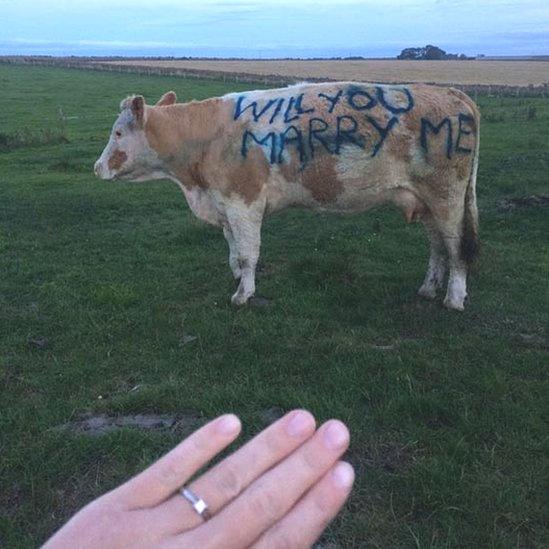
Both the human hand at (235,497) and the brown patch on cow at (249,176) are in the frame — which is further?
the brown patch on cow at (249,176)

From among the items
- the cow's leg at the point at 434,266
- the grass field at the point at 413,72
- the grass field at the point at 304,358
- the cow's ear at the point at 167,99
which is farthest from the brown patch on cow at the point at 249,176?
the grass field at the point at 413,72

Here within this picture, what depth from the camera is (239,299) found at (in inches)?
277

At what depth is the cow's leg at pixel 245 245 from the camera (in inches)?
279

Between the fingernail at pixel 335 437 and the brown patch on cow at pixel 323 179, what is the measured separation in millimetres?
5544

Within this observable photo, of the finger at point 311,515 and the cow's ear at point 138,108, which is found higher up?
the cow's ear at point 138,108

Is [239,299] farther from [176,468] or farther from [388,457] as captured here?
→ [176,468]

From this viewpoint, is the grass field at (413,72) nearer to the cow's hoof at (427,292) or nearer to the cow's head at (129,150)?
the cow's hoof at (427,292)

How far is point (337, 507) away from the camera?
1.42m

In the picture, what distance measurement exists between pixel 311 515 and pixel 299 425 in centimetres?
20

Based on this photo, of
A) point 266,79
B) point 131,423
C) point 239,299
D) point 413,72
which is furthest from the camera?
point 413,72

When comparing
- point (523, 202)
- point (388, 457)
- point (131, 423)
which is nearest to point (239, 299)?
point (131, 423)

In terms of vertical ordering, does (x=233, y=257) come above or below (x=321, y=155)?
below

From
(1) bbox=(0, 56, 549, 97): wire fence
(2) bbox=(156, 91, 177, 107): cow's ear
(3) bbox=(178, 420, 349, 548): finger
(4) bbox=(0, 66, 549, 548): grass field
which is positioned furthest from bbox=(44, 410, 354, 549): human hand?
(1) bbox=(0, 56, 549, 97): wire fence

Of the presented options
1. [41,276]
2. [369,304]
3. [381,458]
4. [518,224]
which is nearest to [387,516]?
[381,458]
